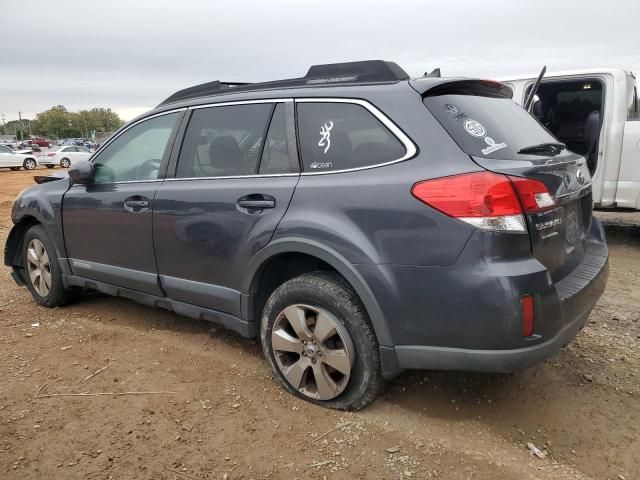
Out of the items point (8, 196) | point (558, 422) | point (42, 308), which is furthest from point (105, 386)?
point (8, 196)

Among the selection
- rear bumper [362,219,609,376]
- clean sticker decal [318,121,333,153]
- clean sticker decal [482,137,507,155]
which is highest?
clean sticker decal [318,121,333,153]

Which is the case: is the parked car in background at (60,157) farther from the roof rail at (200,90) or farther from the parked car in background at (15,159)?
the roof rail at (200,90)

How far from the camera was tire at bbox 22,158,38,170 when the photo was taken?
95.7 ft

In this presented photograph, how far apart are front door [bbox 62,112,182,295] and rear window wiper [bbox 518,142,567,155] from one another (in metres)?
2.26

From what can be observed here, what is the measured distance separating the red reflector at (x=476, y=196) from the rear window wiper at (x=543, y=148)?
1.52 feet

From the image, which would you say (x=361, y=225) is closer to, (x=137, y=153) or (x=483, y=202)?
(x=483, y=202)

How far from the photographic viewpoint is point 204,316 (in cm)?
348

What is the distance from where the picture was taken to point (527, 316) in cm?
231

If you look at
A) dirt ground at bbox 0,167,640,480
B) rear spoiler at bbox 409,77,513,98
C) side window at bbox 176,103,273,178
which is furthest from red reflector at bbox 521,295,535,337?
side window at bbox 176,103,273,178

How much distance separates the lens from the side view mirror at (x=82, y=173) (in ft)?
13.1

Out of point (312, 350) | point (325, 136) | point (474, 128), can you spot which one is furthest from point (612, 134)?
Answer: point (312, 350)

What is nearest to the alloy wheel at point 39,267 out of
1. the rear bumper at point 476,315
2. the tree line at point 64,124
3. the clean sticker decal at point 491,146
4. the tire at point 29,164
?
the rear bumper at point 476,315

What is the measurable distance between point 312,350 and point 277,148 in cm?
115

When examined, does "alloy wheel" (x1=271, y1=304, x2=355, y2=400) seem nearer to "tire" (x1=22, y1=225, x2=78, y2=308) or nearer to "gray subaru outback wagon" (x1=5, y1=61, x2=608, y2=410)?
"gray subaru outback wagon" (x1=5, y1=61, x2=608, y2=410)
